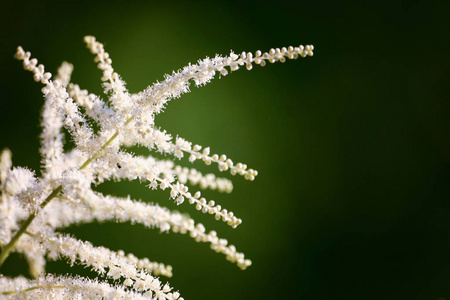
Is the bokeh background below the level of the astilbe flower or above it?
above

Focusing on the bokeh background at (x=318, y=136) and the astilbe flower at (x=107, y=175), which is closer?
the astilbe flower at (x=107, y=175)

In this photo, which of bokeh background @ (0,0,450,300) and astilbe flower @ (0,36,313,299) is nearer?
astilbe flower @ (0,36,313,299)

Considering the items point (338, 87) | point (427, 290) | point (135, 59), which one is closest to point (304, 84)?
point (338, 87)

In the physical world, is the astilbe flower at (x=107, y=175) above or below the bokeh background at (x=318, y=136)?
below

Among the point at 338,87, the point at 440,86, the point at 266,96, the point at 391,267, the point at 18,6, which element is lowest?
the point at 18,6

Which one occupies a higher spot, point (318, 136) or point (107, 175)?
point (318, 136)

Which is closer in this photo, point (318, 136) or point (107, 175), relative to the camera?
point (107, 175)

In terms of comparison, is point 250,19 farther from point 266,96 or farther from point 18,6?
point 18,6

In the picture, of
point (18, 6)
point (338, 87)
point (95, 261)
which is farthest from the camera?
point (338, 87)
